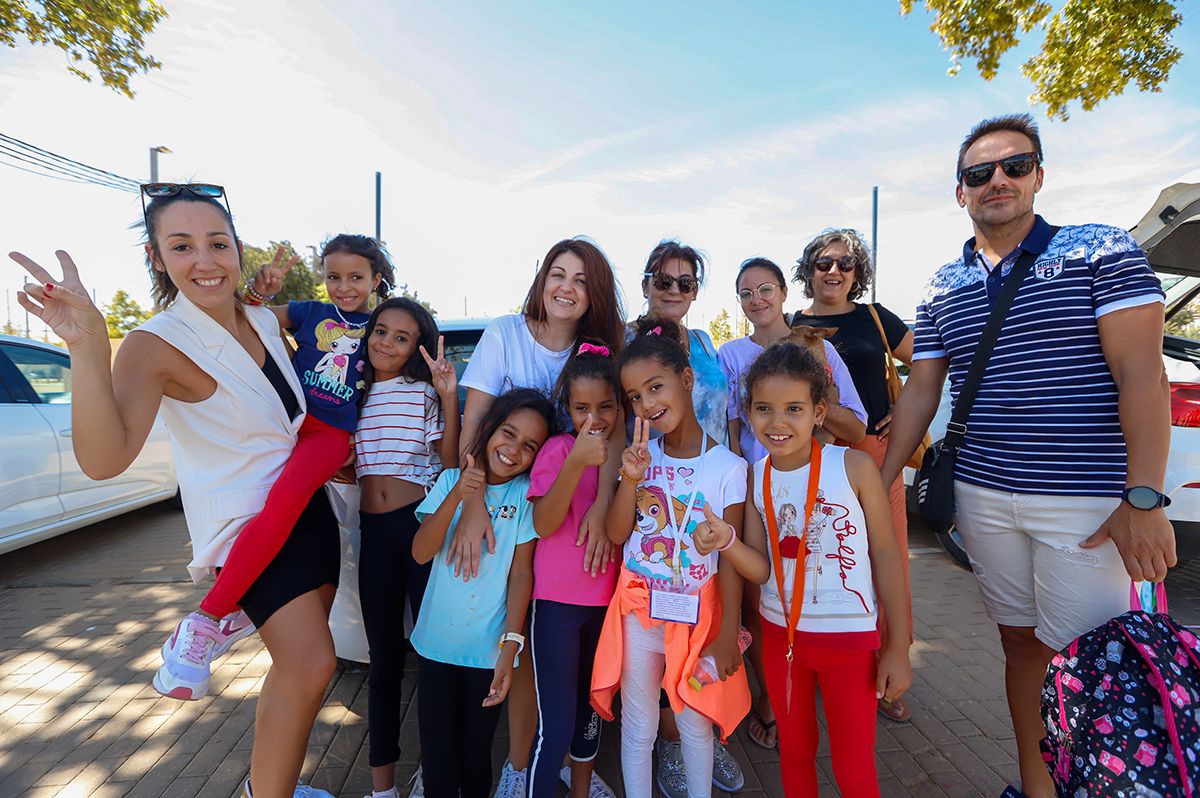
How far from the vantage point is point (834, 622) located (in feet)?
5.96

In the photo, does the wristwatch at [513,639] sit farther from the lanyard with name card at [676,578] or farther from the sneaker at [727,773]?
the sneaker at [727,773]

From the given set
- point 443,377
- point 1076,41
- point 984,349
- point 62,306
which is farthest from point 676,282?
point 1076,41

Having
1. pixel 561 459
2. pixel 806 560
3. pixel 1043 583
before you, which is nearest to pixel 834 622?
pixel 806 560

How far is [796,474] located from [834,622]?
0.46m

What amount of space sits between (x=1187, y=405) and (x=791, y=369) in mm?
2918

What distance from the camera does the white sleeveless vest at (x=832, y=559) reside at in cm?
182

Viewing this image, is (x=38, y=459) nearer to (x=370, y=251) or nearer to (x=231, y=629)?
(x=370, y=251)

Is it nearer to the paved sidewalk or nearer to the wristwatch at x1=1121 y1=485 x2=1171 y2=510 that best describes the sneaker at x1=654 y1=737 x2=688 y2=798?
the paved sidewalk

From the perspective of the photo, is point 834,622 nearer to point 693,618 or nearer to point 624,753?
point 693,618

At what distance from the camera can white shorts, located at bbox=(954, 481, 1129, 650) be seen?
1804 millimetres

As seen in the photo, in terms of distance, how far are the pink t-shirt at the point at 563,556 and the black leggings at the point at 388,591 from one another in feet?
1.57

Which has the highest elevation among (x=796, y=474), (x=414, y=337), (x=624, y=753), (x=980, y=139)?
(x=980, y=139)

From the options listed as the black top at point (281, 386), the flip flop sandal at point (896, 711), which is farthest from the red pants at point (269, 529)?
the flip flop sandal at point (896, 711)

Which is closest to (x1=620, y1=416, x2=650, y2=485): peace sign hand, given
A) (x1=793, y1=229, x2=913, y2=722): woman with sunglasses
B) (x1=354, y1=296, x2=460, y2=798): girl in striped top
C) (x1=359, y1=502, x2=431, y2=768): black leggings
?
(x1=354, y1=296, x2=460, y2=798): girl in striped top
